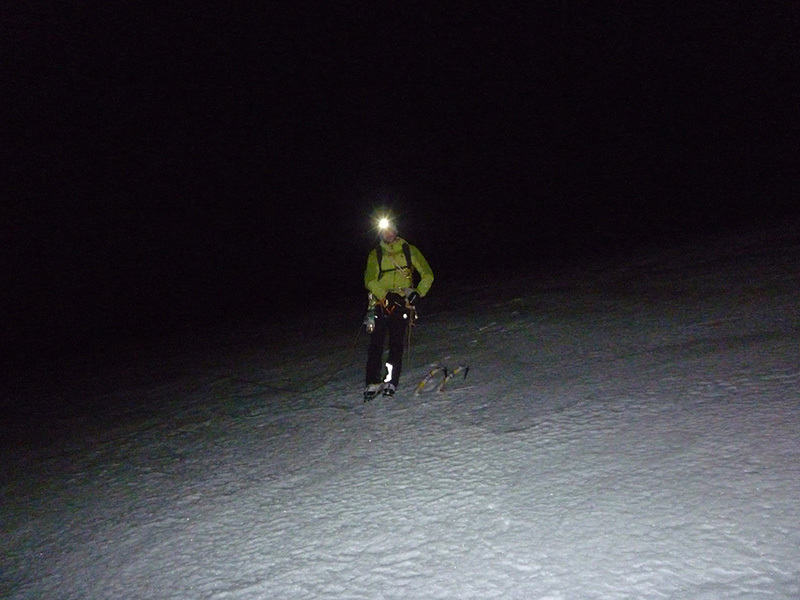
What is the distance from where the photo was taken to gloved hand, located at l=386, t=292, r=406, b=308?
7551 mm

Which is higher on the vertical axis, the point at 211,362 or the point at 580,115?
the point at 580,115

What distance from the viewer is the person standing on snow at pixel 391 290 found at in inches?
294

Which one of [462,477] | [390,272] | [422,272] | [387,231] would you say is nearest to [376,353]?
[390,272]

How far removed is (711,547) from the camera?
3.37 meters

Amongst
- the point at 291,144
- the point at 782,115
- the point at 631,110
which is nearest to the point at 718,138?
the point at 782,115

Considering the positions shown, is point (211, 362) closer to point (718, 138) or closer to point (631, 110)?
point (718, 138)

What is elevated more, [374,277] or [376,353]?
[374,277]

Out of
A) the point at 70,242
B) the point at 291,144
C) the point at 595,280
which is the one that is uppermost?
the point at 291,144

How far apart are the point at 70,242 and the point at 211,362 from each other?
51.9 m

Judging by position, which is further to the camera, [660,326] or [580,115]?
[580,115]

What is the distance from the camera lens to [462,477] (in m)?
4.72

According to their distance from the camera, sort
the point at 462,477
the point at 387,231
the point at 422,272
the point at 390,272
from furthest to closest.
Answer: the point at 422,272
the point at 390,272
the point at 387,231
the point at 462,477

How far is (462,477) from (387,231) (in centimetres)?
334

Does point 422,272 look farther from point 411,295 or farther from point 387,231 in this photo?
point 387,231
